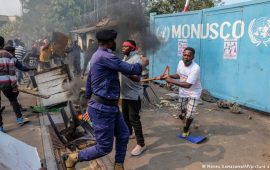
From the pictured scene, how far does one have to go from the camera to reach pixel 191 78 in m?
4.47

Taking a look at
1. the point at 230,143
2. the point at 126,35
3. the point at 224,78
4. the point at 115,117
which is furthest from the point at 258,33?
the point at 126,35

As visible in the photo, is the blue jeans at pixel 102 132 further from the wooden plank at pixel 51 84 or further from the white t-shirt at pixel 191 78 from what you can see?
the wooden plank at pixel 51 84

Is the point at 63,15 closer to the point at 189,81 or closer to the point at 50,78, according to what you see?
the point at 50,78

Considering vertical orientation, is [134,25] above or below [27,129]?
above

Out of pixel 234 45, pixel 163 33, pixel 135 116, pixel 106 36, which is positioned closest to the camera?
pixel 106 36

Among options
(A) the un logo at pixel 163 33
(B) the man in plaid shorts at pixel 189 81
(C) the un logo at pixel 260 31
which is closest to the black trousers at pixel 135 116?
(B) the man in plaid shorts at pixel 189 81

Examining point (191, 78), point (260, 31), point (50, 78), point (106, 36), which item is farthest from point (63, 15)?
point (106, 36)

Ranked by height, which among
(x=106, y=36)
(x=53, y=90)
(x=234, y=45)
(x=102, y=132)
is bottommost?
(x=53, y=90)

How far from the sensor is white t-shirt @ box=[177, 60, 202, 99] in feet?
14.7

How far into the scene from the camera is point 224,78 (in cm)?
734

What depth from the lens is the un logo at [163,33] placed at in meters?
9.73

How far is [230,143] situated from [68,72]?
440cm

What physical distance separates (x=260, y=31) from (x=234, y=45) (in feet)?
2.79

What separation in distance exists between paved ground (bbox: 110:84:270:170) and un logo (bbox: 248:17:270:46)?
168 cm
